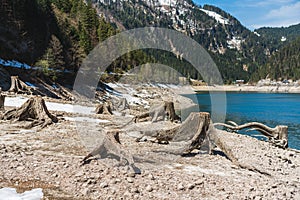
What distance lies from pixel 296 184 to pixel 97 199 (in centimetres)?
692

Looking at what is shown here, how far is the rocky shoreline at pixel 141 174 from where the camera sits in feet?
29.4

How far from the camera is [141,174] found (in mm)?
10047

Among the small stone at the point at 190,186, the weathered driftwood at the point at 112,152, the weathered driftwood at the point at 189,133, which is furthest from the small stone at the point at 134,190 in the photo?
the weathered driftwood at the point at 189,133

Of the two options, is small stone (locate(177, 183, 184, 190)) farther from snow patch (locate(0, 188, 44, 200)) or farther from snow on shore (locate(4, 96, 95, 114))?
snow on shore (locate(4, 96, 95, 114))

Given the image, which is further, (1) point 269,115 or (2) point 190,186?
(1) point 269,115

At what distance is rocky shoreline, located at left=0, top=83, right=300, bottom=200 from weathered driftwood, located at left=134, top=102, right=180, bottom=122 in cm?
495

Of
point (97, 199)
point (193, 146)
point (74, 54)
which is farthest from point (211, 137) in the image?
point (74, 54)

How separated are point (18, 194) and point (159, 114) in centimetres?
1237

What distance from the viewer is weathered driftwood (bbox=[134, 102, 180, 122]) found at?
19688 mm

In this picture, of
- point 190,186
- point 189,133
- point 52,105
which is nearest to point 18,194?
point 190,186

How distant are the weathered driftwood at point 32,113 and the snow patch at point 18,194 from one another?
9.80 meters

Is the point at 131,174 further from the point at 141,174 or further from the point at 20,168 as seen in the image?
the point at 20,168

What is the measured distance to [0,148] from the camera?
1194cm

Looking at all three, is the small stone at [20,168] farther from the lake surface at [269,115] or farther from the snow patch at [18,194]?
the lake surface at [269,115]
